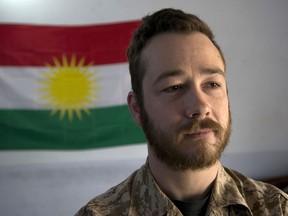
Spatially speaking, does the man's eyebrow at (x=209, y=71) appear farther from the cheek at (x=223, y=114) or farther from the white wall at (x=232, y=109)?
the white wall at (x=232, y=109)

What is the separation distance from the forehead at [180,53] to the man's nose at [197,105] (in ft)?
0.22

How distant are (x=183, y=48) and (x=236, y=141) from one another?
56.5 inches

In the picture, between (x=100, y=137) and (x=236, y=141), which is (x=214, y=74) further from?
(x=236, y=141)

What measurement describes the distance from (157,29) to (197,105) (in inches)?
9.3

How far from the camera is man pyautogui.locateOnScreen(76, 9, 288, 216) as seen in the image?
71 cm

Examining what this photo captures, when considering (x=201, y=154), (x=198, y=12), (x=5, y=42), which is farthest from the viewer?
(x=198, y=12)

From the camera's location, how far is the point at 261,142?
2074 millimetres

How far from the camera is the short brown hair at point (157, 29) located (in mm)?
801

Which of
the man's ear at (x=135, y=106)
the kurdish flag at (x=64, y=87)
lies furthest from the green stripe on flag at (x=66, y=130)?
the man's ear at (x=135, y=106)

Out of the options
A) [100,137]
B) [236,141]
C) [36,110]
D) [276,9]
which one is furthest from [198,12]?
[36,110]

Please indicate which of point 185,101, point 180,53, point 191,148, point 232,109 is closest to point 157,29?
point 180,53

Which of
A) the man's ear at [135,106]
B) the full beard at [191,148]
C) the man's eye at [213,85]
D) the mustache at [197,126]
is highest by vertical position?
the man's eye at [213,85]

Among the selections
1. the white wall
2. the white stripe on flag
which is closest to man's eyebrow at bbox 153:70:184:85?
the white stripe on flag

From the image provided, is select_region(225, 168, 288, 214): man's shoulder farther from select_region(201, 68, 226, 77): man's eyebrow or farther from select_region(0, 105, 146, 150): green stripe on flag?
select_region(0, 105, 146, 150): green stripe on flag
